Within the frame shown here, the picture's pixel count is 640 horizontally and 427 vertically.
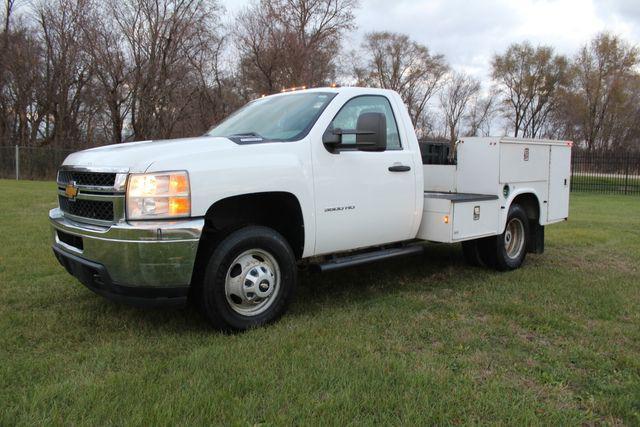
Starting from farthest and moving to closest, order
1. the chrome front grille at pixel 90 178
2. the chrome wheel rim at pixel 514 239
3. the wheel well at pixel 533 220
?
the wheel well at pixel 533 220 → the chrome wheel rim at pixel 514 239 → the chrome front grille at pixel 90 178

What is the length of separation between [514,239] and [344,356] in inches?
151

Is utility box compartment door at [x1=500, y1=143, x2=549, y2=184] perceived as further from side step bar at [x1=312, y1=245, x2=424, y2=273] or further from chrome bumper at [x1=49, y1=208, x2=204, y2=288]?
chrome bumper at [x1=49, y1=208, x2=204, y2=288]

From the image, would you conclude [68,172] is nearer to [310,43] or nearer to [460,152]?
[460,152]

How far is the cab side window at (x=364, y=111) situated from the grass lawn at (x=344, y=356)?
1517 mm

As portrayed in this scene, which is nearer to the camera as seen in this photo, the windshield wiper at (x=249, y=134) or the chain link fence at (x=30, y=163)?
the windshield wiper at (x=249, y=134)

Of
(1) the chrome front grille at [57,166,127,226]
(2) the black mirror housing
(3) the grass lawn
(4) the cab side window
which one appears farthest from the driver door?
(1) the chrome front grille at [57,166,127,226]

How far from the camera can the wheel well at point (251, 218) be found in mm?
4059

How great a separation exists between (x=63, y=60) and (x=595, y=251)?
28680 millimetres

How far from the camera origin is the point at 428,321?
4406mm

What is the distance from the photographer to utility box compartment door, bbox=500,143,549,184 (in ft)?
19.6

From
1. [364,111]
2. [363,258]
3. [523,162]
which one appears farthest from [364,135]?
[523,162]

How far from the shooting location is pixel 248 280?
160 inches

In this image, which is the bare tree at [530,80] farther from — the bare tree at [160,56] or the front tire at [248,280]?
the front tire at [248,280]

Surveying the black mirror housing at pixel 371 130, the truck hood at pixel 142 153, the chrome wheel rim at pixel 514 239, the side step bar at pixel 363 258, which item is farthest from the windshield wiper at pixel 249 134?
the chrome wheel rim at pixel 514 239
